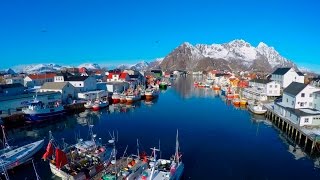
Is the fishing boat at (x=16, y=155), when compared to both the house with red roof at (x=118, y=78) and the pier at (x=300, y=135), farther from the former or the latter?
the house with red roof at (x=118, y=78)

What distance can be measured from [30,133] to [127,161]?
22.3 metres

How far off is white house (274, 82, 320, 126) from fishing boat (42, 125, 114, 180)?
85.7 feet

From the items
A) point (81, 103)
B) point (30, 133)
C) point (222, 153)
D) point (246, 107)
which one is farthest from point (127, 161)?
point (246, 107)

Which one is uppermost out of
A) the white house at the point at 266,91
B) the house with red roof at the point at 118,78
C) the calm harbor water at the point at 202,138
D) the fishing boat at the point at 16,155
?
the house with red roof at the point at 118,78

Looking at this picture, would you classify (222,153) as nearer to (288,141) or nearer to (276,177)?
(276,177)

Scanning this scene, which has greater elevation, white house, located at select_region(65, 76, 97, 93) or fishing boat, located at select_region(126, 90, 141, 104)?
white house, located at select_region(65, 76, 97, 93)

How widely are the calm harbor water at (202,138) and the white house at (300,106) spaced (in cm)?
318

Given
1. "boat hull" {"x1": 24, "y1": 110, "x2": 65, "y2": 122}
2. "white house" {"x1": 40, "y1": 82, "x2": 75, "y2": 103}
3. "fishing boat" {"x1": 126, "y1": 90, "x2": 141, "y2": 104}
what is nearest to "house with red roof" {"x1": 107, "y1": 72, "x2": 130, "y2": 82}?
"fishing boat" {"x1": 126, "y1": 90, "x2": 141, "y2": 104}

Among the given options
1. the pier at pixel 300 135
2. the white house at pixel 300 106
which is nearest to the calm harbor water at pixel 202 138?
the pier at pixel 300 135

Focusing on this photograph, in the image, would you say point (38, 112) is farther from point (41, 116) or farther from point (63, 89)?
point (63, 89)

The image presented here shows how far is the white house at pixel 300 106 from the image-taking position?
3625 cm

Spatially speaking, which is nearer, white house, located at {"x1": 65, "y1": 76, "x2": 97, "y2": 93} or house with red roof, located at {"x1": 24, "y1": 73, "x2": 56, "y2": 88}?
white house, located at {"x1": 65, "y1": 76, "x2": 97, "y2": 93}

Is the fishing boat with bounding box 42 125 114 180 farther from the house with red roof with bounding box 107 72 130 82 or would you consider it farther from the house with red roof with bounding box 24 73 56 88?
the house with red roof with bounding box 107 72 130 82

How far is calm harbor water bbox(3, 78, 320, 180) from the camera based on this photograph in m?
24.9
